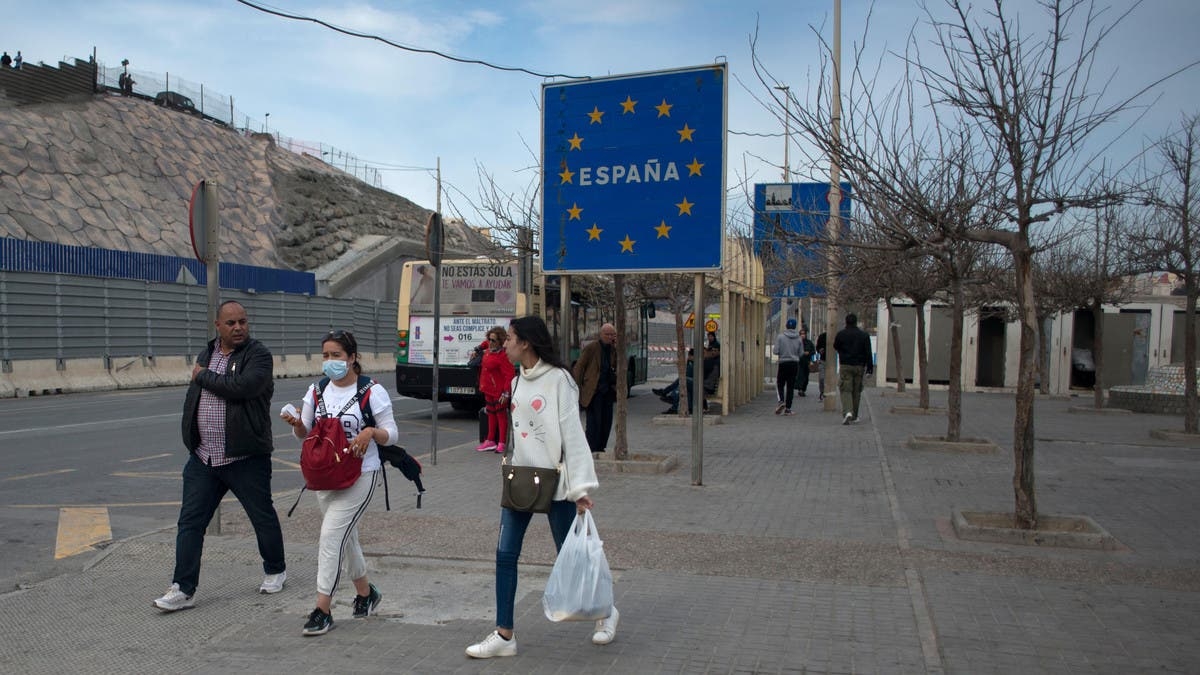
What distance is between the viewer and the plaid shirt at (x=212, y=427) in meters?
5.32

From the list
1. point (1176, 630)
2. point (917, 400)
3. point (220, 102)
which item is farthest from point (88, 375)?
point (220, 102)

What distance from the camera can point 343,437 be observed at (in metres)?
4.80

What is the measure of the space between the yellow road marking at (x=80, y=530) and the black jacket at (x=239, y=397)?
2120 millimetres

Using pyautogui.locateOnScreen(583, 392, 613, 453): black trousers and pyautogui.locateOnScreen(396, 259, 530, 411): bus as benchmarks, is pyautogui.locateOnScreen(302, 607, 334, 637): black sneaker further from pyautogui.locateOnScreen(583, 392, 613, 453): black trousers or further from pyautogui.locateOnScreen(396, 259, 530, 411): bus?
pyautogui.locateOnScreen(396, 259, 530, 411): bus

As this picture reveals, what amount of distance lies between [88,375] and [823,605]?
21.2 metres

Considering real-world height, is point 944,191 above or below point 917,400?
above

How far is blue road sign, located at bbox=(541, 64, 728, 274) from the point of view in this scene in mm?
9242

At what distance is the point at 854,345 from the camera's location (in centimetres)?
1523

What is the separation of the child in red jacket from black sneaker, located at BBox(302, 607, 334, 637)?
6.77m

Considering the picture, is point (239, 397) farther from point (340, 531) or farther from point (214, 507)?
point (340, 531)

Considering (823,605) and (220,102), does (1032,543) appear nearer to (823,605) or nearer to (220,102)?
(823,605)

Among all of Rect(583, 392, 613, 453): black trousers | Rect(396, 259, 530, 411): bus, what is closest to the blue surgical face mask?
Rect(583, 392, 613, 453): black trousers

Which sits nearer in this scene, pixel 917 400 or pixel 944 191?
pixel 944 191

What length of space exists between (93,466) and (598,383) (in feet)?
18.7
